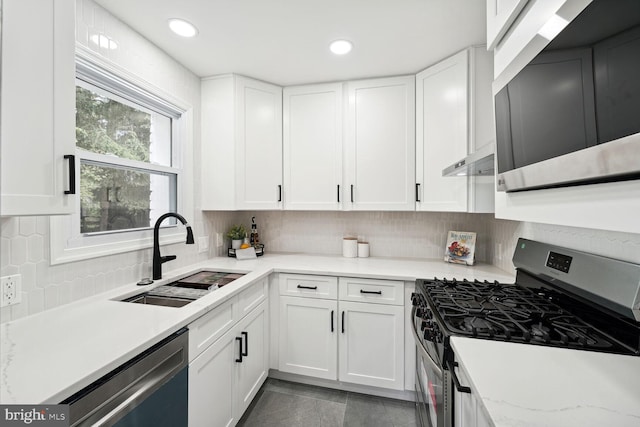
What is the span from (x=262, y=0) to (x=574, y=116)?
1474 mm

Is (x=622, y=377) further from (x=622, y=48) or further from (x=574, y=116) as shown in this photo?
(x=622, y=48)

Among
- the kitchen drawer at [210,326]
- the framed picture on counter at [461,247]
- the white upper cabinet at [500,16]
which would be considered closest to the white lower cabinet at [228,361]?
the kitchen drawer at [210,326]

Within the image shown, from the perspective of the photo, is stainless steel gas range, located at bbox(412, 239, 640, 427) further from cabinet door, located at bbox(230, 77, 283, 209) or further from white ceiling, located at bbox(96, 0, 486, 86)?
cabinet door, located at bbox(230, 77, 283, 209)

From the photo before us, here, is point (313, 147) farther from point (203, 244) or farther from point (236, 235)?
point (203, 244)

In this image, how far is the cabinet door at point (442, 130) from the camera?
1.87 metres

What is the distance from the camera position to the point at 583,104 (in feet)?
2.00

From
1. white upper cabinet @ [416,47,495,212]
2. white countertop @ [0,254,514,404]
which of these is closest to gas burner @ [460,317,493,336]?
white countertop @ [0,254,514,404]

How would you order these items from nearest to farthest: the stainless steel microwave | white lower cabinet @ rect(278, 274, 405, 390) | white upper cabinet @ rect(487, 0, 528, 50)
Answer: the stainless steel microwave, white upper cabinet @ rect(487, 0, 528, 50), white lower cabinet @ rect(278, 274, 405, 390)

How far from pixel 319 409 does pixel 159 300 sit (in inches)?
50.3

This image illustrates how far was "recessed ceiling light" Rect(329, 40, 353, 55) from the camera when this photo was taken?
1.77 metres

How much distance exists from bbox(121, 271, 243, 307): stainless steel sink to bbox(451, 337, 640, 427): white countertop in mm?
1351

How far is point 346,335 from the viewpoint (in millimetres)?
1953

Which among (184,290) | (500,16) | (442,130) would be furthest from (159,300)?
(442,130)

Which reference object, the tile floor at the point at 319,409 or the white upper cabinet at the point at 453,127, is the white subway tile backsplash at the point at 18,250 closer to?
the tile floor at the point at 319,409
